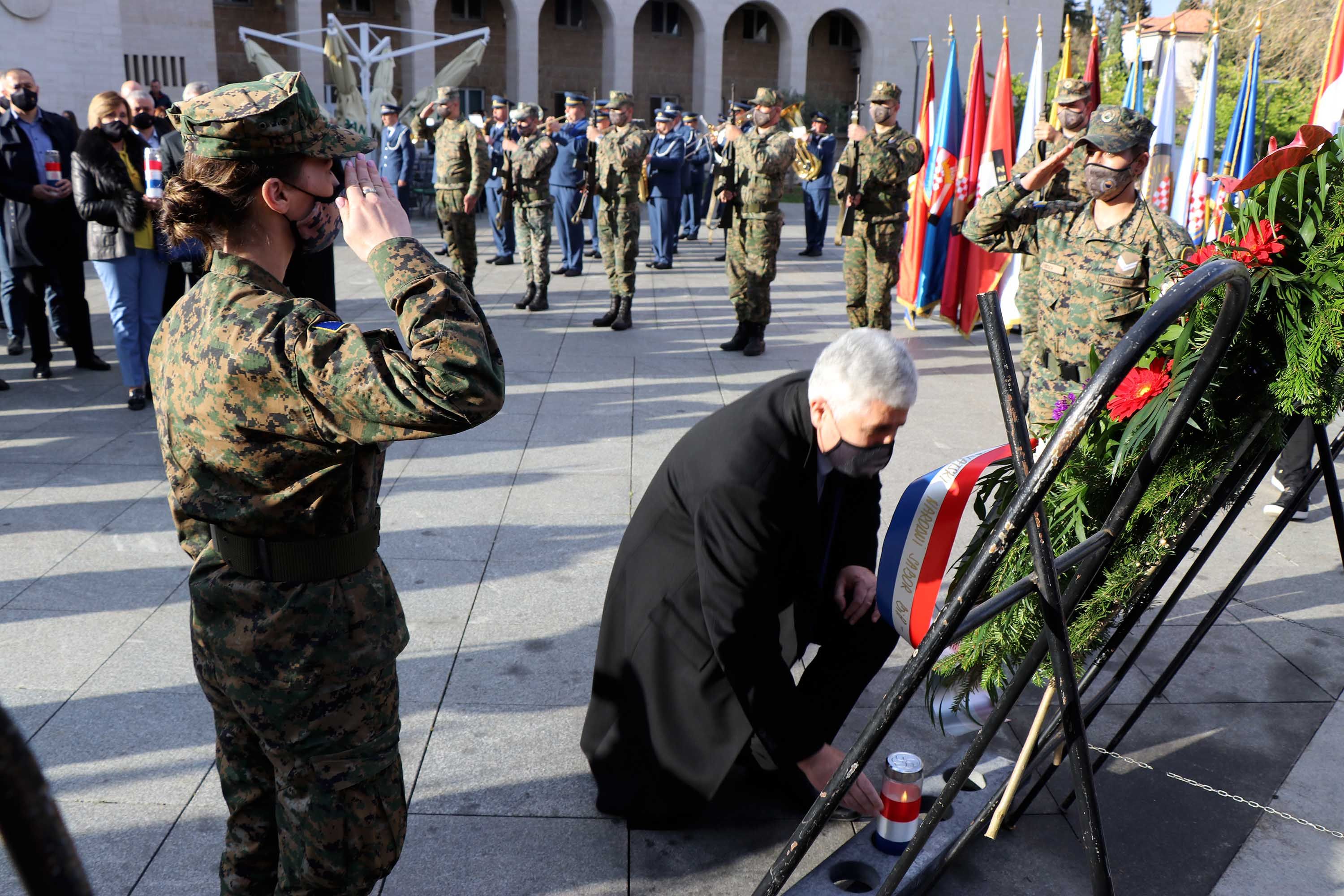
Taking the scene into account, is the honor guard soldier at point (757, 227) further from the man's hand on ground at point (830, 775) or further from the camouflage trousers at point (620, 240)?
the man's hand on ground at point (830, 775)

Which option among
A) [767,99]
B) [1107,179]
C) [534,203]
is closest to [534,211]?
[534,203]

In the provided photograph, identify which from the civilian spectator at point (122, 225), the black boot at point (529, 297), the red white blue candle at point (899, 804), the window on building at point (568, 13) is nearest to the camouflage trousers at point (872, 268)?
the black boot at point (529, 297)

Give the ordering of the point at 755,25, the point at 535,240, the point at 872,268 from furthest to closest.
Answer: the point at 755,25 → the point at 535,240 → the point at 872,268

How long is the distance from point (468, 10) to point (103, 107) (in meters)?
33.9

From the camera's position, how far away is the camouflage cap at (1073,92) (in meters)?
7.00

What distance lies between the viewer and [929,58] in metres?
10.5

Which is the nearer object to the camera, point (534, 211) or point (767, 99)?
point (767, 99)

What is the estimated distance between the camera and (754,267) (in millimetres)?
8641

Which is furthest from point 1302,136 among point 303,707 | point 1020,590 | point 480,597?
point 480,597

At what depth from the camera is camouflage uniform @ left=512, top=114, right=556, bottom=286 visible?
1047cm

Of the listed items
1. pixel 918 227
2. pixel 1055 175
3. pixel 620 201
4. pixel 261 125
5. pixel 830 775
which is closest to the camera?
pixel 261 125

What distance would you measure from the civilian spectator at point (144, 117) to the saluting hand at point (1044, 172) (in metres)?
5.44

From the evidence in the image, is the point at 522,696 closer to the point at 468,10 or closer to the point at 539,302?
the point at 539,302

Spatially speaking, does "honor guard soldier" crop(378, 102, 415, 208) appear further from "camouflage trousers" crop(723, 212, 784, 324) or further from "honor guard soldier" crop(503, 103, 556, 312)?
"camouflage trousers" crop(723, 212, 784, 324)
